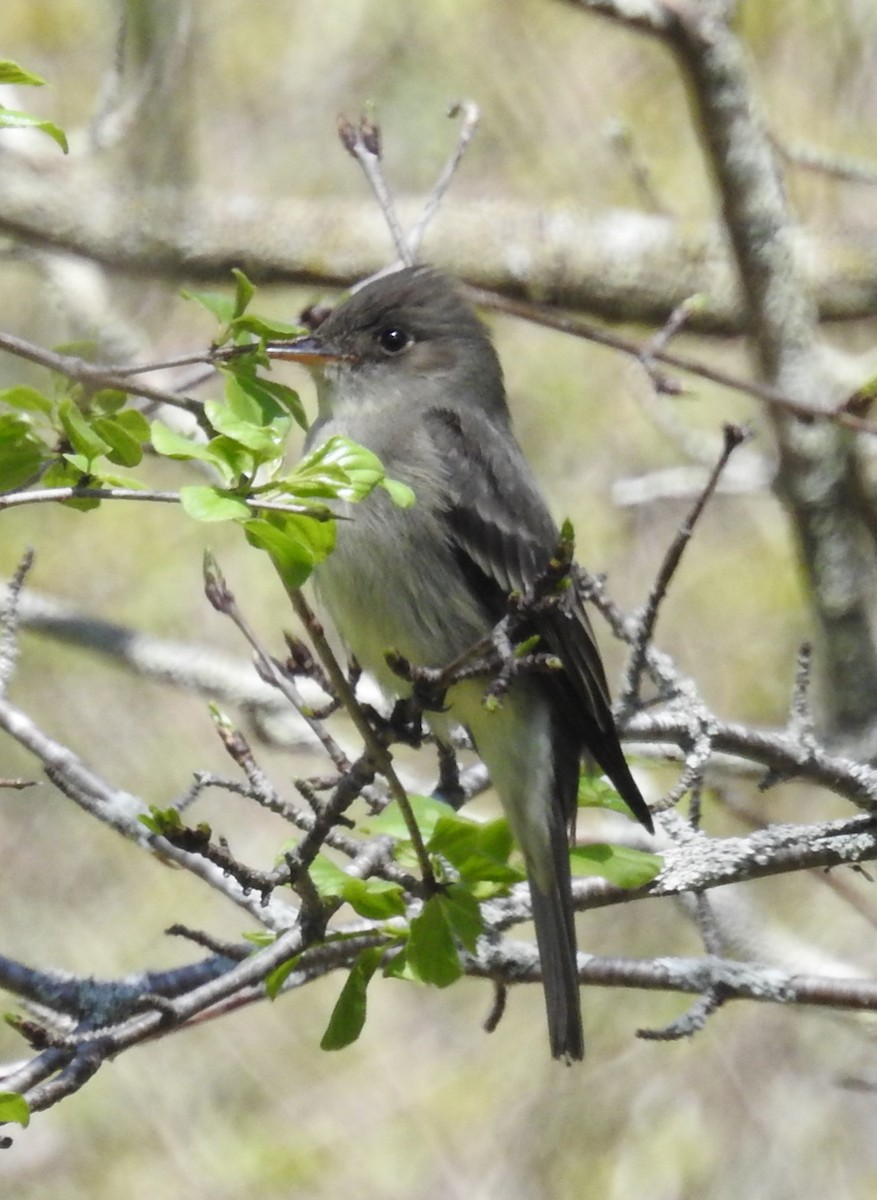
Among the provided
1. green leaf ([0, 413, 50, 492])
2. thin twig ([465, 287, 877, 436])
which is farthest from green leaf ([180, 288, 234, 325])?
thin twig ([465, 287, 877, 436])

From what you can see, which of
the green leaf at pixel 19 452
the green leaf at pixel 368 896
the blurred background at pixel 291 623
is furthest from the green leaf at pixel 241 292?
Result: the blurred background at pixel 291 623

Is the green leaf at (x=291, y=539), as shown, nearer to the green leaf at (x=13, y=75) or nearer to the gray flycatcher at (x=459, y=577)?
the green leaf at (x=13, y=75)

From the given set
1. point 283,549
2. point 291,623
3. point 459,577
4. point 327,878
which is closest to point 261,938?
point 327,878

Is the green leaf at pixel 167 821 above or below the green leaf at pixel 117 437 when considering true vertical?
below

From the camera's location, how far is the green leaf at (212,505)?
1525 millimetres

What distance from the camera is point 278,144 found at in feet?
23.5

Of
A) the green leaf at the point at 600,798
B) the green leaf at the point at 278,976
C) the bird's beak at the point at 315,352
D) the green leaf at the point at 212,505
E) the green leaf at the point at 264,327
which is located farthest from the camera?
the bird's beak at the point at 315,352

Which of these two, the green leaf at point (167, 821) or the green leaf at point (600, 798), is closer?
the green leaf at point (167, 821)

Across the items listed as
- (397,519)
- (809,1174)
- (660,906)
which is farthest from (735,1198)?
(397,519)

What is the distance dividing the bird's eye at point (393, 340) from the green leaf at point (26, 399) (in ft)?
5.27

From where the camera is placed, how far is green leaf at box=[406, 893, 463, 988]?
1.88m

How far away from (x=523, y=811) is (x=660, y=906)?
3.00 m

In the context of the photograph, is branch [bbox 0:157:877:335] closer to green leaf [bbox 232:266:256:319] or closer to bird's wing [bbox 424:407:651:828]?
bird's wing [bbox 424:407:651:828]

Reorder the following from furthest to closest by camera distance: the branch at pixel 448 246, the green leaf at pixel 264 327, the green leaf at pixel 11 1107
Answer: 1. the branch at pixel 448 246
2. the green leaf at pixel 264 327
3. the green leaf at pixel 11 1107
